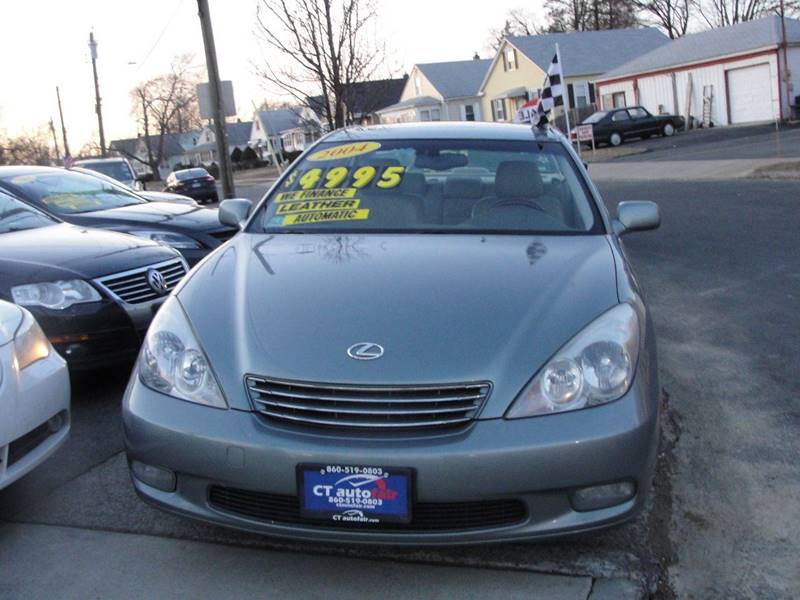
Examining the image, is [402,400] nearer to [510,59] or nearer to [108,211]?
[108,211]

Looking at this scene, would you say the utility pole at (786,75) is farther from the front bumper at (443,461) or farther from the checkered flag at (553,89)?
the front bumper at (443,461)

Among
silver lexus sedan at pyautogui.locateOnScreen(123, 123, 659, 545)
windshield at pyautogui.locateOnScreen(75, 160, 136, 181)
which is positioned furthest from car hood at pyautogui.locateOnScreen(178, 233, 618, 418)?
windshield at pyautogui.locateOnScreen(75, 160, 136, 181)

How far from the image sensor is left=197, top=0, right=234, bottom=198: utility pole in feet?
50.2

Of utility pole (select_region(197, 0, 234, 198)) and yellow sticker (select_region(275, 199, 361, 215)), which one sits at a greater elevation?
utility pole (select_region(197, 0, 234, 198))

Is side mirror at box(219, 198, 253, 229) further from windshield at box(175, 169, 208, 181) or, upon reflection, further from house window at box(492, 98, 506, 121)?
house window at box(492, 98, 506, 121)

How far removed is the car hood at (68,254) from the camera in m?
4.85

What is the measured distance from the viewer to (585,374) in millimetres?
2799

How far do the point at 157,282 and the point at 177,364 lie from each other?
2558mm

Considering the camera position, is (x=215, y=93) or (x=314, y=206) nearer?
(x=314, y=206)

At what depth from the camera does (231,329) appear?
3008mm

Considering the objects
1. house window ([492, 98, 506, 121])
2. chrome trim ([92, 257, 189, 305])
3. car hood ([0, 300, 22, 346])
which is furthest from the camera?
house window ([492, 98, 506, 121])

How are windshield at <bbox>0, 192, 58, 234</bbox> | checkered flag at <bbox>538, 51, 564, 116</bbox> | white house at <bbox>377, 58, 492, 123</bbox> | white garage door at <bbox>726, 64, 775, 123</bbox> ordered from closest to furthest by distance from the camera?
1. windshield at <bbox>0, 192, 58, 234</bbox>
2. checkered flag at <bbox>538, 51, 564, 116</bbox>
3. white garage door at <bbox>726, 64, 775, 123</bbox>
4. white house at <bbox>377, 58, 492, 123</bbox>

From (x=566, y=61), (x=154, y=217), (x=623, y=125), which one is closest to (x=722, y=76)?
(x=623, y=125)

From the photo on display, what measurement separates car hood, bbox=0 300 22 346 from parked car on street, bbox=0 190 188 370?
99 centimetres
